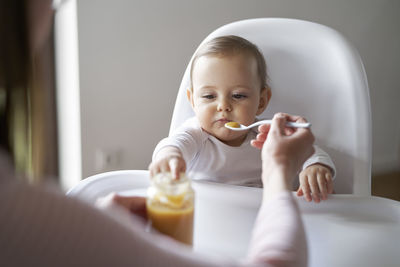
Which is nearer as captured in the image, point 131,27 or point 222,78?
point 222,78

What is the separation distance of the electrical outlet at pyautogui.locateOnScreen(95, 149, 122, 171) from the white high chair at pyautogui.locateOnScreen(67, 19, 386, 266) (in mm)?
853

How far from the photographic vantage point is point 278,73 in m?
1.08

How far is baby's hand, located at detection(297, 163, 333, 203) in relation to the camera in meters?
0.77

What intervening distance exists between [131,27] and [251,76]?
2.97 ft

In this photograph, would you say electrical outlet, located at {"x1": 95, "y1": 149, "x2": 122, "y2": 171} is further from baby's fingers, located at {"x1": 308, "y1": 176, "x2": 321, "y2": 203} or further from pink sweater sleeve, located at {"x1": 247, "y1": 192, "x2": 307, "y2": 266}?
pink sweater sleeve, located at {"x1": 247, "y1": 192, "x2": 307, "y2": 266}

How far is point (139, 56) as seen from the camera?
70.3 inches

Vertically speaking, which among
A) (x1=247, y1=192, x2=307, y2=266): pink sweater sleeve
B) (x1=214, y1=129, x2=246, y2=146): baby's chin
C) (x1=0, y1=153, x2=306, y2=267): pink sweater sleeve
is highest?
(x1=214, y1=129, x2=246, y2=146): baby's chin

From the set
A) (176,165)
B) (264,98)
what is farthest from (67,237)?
(264,98)

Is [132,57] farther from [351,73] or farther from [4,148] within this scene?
[4,148]

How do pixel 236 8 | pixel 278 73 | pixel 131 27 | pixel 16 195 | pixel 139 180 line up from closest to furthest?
pixel 16 195
pixel 139 180
pixel 278 73
pixel 131 27
pixel 236 8

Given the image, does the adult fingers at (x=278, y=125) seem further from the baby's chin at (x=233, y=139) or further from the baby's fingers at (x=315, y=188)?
the baby's chin at (x=233, y=139)

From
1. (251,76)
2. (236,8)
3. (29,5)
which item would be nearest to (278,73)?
(251,76)

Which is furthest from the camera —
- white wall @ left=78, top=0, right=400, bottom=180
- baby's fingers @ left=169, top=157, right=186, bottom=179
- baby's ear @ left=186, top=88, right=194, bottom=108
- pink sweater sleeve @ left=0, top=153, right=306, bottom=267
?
white wall @ left=78, top=0, right=400, bottom=180

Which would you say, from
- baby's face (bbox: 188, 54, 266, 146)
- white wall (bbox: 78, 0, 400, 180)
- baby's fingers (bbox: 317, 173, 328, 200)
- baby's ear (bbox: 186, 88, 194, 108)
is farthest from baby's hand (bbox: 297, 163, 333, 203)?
white wall (bbox: 78, 0, 400, 180)
